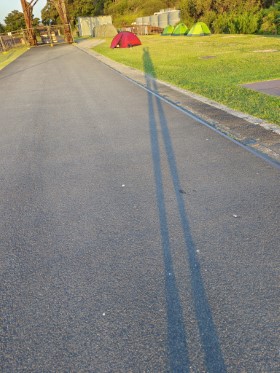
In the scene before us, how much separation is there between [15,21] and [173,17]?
63402mm

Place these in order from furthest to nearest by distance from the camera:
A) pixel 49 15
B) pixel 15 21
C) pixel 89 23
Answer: pixel 49 15 < pixel 15 21 < pixel 89 23

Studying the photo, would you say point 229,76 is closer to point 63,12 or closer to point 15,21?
point 63,12

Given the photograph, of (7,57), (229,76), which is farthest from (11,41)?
(229,76)

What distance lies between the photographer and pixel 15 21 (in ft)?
283

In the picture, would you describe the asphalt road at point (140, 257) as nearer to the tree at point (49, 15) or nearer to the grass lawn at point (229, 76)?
the grass lawn at point (229, 76)

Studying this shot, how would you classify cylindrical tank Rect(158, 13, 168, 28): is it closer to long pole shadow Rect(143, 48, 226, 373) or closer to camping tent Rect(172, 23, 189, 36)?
camping tent Rect(172, 23, 189, 36)

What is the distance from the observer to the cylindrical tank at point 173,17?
43312mm

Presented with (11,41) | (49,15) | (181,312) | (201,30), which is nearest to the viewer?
(181,312)

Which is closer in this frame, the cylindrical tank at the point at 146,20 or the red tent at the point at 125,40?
the red tent at the point at 125,40

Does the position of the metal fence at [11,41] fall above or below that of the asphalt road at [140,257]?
below

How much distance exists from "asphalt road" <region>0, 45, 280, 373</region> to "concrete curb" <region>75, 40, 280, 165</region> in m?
0.37

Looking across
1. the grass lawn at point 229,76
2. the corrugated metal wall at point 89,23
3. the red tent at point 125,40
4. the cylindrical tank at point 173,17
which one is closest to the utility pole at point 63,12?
the red tent at point 125,40

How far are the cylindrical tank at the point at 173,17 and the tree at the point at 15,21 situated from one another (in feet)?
191

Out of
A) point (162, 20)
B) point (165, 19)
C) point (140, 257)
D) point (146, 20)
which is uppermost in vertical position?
point (140, 257)
